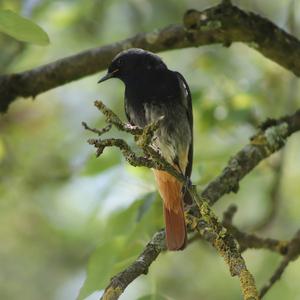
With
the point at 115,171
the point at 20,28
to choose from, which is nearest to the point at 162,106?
the point at 115,171

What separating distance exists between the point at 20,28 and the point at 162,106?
1.37 metres

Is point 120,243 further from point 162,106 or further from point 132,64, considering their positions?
point 132,64

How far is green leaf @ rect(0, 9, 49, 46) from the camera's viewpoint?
249cm

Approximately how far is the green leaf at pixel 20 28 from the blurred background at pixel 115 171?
102 cm

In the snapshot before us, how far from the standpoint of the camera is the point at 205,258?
645 centimetres

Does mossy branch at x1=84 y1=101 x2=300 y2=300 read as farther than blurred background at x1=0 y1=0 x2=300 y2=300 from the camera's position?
No

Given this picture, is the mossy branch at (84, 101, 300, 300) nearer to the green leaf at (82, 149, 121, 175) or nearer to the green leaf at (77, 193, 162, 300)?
the green leaf at (77, 193, 162, 300)

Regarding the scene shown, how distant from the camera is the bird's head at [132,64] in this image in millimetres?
3820

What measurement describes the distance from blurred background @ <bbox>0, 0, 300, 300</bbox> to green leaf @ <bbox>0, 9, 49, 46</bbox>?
1018 mm

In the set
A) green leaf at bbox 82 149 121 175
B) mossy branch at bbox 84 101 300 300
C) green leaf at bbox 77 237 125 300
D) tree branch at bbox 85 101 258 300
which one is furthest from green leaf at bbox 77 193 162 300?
tree branch at bbox 85 101 258 300

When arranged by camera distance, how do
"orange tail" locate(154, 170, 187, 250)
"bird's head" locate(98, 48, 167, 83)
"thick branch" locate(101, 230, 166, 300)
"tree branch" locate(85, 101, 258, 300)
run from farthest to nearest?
"bird's head" locate(98, 48, 167, 83) < "orange tail" locate(154, 170, 187, 250) < "thick branch" locate(101, 230, 166, 300) < "tree branch" locate(85, 101, 258, 300)

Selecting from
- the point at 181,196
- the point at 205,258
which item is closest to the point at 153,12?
the point at 205,258

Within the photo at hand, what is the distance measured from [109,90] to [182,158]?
2.62m

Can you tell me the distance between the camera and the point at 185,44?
372 cm
